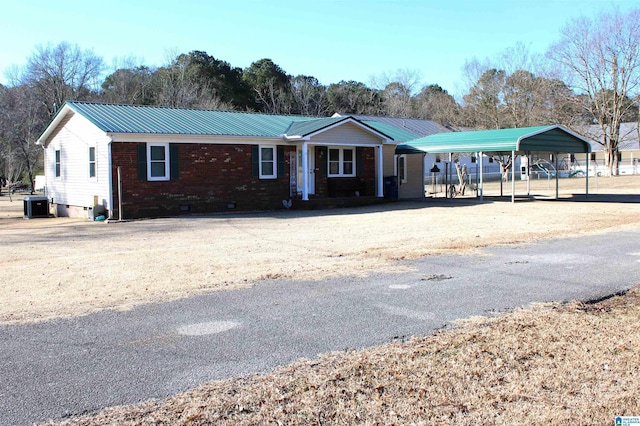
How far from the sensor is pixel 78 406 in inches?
156

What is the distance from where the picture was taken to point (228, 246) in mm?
12008

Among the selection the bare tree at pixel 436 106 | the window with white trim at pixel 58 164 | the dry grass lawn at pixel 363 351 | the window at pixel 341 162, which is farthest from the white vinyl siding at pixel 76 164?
the bare tree at pixel 436 106

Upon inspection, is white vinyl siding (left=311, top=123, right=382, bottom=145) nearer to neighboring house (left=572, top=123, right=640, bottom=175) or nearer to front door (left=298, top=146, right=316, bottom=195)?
front door (left=298, top=146, right=316, bottom=195)

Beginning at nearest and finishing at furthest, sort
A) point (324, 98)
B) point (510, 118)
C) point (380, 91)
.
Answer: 1. point (510, 118)
2. point (324, 98)
3. point (380, 91)

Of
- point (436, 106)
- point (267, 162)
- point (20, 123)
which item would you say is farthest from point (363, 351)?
point (436, 106)

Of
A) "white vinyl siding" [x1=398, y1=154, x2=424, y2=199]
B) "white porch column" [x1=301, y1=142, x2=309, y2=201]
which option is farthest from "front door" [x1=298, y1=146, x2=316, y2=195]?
"white vinyl siding" [x1=398, y1=154, x2=424, y2=199]

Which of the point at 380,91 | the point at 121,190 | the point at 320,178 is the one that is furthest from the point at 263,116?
the point at 380,91

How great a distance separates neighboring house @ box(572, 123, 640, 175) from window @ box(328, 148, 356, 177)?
105 ft

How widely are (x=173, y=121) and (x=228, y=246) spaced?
10248mm

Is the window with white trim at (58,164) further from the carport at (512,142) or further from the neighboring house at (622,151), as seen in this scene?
the neighboring house at (622,151)

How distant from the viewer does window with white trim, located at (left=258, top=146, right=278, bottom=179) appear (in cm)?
2198

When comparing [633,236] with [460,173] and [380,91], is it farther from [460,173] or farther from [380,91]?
[380,91]

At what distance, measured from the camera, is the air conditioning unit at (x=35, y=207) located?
71.8 feet

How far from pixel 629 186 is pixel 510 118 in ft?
45.5
